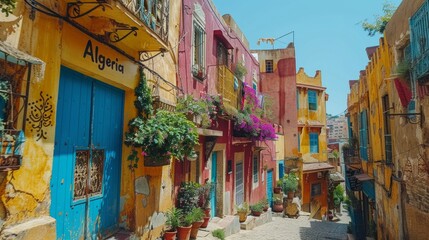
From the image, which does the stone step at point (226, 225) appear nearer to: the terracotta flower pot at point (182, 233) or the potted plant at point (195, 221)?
the potted plant at point (195, 221)

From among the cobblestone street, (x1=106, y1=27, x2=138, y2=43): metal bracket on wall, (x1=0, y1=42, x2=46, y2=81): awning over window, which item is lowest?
the cobblestone street

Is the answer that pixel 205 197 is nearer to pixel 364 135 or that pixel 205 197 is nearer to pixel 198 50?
pixel 198 50

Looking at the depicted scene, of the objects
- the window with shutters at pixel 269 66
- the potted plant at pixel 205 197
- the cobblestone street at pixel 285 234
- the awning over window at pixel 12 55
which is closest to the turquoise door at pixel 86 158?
the awning over window at pixel 12 55

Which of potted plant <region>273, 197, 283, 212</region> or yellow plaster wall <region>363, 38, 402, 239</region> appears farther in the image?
potted plant <region>273, 197, 283, 212</region>

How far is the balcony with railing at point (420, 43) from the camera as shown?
5.03 metres

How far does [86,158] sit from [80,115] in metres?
0.69

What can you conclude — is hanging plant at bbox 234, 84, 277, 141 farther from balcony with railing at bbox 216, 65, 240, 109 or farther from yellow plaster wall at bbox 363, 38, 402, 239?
yellow plaster wall at bbox 363, 38, 402, 239

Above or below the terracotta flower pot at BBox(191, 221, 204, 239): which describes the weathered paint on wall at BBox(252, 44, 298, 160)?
above

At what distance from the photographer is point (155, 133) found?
5.17 meters

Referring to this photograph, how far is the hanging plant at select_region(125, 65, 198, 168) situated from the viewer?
5.17m

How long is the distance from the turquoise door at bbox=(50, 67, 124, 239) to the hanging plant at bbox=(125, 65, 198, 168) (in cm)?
31

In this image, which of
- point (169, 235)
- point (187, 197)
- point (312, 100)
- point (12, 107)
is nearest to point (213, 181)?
point (187, 197)

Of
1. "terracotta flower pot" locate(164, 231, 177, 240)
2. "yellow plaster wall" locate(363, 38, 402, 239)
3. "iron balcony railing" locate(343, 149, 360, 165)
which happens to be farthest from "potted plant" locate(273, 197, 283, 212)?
"terracotta flower pot" locate(164, 231, 177, 240)

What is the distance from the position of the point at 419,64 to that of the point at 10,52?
625 cm
